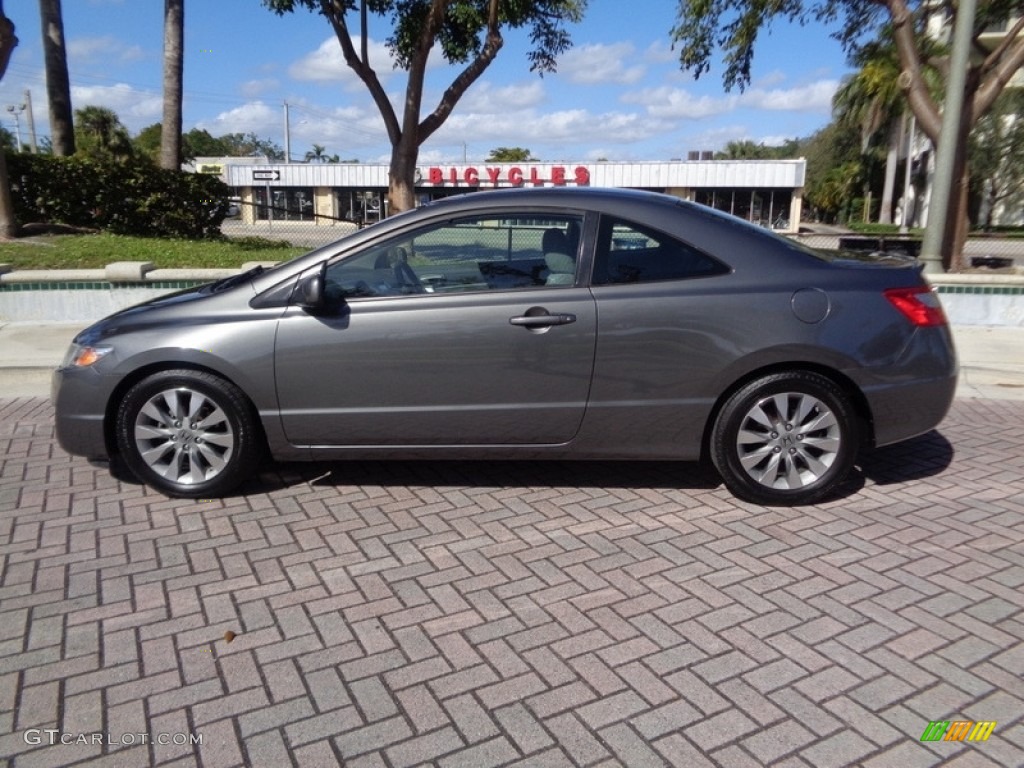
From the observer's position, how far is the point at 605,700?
2.69 metres

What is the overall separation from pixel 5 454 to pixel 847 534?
16.8ft

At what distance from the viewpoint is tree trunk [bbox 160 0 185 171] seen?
1484cm

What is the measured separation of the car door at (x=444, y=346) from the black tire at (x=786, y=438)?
83 cm

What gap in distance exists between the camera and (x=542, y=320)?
13.5ft

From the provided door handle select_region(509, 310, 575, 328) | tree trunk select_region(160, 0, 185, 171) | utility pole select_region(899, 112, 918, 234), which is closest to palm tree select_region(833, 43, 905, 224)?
utility pole select_region(899, 112, 918, 234)

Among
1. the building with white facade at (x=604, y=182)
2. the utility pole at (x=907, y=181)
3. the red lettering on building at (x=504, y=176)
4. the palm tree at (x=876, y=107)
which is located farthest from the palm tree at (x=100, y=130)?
the utility pole at (x=907, y=181)

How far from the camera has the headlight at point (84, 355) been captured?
430cm

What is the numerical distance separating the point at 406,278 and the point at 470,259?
0.36 m

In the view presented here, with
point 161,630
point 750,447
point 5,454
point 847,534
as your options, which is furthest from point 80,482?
point 847,534

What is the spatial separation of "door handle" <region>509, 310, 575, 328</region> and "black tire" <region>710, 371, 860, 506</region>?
967 mm

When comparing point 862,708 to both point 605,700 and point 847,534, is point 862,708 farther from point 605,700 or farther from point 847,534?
point 847,534

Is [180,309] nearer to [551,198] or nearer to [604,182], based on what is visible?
[551,198]

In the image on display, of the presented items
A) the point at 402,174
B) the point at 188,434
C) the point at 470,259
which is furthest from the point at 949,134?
the point at 402,174

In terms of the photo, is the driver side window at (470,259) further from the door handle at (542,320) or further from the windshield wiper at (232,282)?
the windshield wiper at (232,282)
